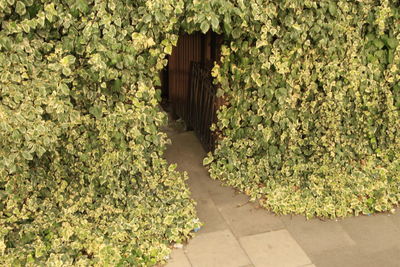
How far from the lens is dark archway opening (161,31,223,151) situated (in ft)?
21.2

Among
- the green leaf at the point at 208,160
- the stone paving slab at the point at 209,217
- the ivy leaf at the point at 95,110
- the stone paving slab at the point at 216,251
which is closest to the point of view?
the ivy leaf at the point at 95,110

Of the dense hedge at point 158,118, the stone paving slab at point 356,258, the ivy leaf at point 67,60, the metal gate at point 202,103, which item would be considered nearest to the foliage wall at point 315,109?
the dense hedge at point 158,118

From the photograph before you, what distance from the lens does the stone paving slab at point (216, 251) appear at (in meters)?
4.75

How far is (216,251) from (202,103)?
2.66 m

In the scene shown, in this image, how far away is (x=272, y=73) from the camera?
213 inches

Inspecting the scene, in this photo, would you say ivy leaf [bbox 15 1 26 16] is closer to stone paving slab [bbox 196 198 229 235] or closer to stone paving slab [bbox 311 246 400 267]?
stone paving slab [bbox 196 198 229 235]

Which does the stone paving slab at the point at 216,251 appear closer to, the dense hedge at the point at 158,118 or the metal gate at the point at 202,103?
the dense hedge at the point at 158,118

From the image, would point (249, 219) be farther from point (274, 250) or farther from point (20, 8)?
point (20, 8)

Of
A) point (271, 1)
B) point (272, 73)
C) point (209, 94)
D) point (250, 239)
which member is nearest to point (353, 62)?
point (272, 73)

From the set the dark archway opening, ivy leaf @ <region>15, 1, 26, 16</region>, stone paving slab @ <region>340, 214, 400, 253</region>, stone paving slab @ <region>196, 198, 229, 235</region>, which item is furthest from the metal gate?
ivy leaf @ <region>15, 1, 26, 16</region>

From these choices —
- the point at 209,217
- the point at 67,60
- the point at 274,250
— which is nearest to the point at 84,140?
the point at 67,60

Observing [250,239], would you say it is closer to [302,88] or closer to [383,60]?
[302,88]

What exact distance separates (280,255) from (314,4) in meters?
2.73

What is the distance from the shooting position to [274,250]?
496 cm
